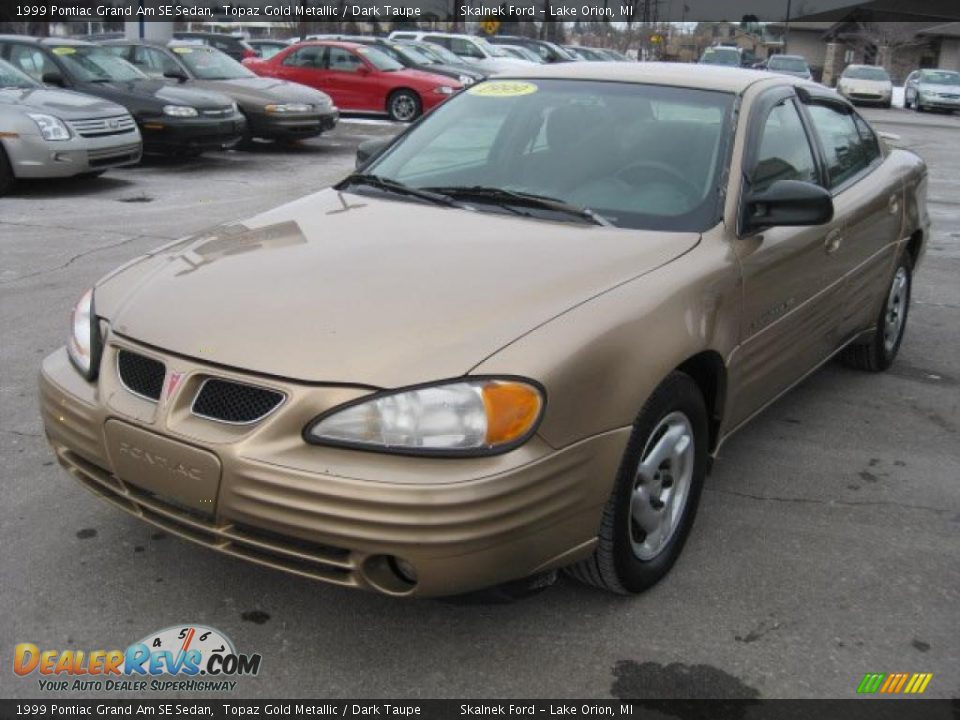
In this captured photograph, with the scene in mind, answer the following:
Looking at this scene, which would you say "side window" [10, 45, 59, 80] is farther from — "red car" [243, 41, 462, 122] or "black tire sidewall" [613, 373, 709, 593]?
"black tire sidewall" [613, 373, 709, 593]

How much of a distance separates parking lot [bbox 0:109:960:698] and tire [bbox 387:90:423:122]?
14.6 meters

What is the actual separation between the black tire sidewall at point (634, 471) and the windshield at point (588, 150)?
2.09 feet

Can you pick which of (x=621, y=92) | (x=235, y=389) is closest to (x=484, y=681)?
(x=235, y=389)

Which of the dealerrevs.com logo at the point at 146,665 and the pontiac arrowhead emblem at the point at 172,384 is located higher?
the pontiac arrowhead emblem at the point at 172,384

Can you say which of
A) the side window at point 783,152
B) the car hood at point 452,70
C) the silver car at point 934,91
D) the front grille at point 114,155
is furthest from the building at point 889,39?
the side window at point 783,152

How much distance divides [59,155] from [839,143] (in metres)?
7.81

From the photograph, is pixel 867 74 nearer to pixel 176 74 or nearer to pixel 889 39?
pixel 176 74

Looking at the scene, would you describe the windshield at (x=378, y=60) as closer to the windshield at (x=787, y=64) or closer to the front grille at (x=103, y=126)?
the front grille at (x=103, y=126)

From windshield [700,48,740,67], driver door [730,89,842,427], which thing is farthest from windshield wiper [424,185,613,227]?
windshield [700,48,740,67]

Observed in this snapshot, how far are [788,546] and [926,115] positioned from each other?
3116cm

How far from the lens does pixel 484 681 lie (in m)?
2.67

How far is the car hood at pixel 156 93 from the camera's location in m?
12.3

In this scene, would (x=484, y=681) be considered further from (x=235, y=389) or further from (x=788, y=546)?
(x=788, y=546)

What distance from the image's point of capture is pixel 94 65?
41.4ft
